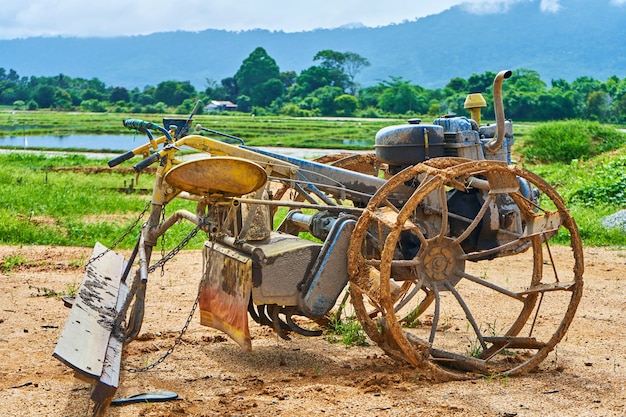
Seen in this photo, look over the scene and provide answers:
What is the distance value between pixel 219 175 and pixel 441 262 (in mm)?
1650

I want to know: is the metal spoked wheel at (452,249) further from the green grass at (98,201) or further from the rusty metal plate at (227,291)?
the green grass at (98,201)

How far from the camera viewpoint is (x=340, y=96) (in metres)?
66.4

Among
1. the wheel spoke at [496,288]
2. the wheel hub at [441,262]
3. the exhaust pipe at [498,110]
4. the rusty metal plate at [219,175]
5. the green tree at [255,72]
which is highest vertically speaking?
the green tree at [255,72]

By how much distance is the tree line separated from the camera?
160 ft

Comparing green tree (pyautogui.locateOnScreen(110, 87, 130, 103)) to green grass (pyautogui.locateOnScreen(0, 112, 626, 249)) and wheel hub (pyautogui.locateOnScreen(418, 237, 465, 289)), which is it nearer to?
green grass (pyautogui.locateOnScreen(0, 112, 626, 249))

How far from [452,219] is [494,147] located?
652mm

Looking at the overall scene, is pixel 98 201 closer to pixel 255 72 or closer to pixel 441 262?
pixel 441 262

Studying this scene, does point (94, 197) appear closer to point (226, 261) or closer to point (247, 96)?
point (226, 261)

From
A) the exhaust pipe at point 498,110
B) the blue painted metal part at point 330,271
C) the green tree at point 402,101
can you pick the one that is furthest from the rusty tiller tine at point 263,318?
the green tree at point 402,101

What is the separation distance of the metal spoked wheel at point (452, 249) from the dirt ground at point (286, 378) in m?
0.23

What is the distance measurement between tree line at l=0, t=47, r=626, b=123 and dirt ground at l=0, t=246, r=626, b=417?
116 feet

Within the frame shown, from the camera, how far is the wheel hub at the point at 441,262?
599cm

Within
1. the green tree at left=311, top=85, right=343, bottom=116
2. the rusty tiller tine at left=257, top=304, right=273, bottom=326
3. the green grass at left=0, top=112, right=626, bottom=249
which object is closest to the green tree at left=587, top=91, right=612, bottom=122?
the green tree at left=311, top=85, right=343, bottom=116

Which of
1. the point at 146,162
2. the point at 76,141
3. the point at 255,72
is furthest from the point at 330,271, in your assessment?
the point at 255,72
